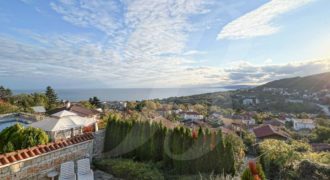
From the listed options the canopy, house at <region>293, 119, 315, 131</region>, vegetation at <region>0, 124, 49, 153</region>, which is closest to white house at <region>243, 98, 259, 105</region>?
house at <region>293, 119, 315, 131</region>

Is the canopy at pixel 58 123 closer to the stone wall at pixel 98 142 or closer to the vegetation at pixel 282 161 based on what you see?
the stone wall at pixel 98 142

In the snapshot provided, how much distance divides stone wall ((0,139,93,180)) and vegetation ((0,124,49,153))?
75cm

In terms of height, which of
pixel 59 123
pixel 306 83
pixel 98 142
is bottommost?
pixel 98 142

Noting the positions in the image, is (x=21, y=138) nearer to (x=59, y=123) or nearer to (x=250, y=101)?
(x=59, y=123)

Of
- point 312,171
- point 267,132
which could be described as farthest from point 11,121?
point 267,132

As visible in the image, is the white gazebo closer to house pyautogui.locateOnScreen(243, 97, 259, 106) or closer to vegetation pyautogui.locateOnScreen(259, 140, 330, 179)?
vegetation pyautogui.locateOnScreen(259, 140, 330, 179)

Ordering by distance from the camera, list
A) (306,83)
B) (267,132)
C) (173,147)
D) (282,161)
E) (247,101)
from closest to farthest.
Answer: (282,161) < (173,147) < (267,132) < (306,83) < (247,101)

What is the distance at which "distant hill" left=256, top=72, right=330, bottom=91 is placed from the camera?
6462cm

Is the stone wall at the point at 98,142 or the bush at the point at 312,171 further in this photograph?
the stone wall at the point at 98,142

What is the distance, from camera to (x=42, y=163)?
697cm

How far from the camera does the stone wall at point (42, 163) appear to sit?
5924 mm

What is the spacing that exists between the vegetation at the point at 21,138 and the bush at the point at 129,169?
237cm

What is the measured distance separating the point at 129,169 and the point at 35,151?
3052mm

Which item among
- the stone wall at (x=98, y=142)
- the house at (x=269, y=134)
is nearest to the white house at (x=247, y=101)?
the house at (x=269, y=134)
